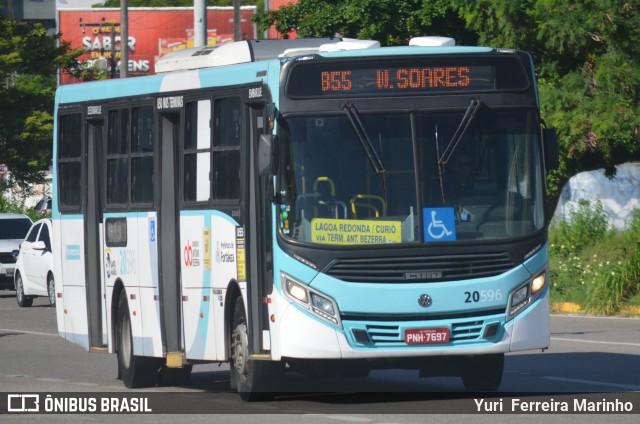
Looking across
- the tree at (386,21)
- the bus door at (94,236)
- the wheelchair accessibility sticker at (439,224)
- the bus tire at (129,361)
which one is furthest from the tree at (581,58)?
the wheelchair accessibility sticker at (439,224)

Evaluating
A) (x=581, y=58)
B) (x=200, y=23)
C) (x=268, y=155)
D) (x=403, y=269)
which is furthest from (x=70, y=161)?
(x=581, y=58)

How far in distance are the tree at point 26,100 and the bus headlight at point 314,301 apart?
4156 cm

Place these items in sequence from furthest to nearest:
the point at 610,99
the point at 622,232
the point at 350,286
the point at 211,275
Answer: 1. the point at 622,232
2. the point at 610,99
3. the point at 211,275
4. the point at 350,286

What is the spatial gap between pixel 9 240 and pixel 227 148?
24.5 meters

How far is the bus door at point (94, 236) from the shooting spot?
17672mm

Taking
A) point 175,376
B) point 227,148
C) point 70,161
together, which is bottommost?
point 175,376

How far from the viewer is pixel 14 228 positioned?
38906 millimetres

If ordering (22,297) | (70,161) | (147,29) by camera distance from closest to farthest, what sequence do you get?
(70,161) → (22,297) → (147,29)

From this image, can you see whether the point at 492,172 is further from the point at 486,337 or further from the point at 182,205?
the point at 182,205

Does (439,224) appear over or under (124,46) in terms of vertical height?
over

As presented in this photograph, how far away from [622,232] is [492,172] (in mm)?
17428

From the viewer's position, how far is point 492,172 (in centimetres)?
1365

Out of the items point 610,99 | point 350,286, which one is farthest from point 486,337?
point 610,99

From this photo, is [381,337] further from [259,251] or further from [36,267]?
[36,267]
